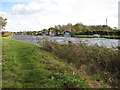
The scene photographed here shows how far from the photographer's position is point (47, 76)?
13.5 ft

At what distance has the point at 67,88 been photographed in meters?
3.56

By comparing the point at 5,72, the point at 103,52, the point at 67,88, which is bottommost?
the point at 67,88

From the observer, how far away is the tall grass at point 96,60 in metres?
4.66

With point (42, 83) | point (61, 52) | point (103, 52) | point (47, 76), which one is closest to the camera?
point (42, 83)

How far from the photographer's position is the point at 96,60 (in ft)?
18.4

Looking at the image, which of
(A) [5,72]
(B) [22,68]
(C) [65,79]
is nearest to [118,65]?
(C) [65,79]

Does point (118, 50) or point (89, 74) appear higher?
point (118, 50)

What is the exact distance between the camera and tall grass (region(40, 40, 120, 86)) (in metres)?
4.66

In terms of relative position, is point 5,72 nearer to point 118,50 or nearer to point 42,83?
point 42,83

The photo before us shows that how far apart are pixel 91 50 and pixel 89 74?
5.48ft

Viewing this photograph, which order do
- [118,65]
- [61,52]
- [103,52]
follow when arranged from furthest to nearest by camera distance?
[61,52] → [103,52] → [118,65]

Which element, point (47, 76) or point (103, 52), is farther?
point (103, 52)

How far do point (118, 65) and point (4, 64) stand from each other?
4.45 m

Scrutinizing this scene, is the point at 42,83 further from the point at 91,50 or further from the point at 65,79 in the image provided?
the point at 91,50
